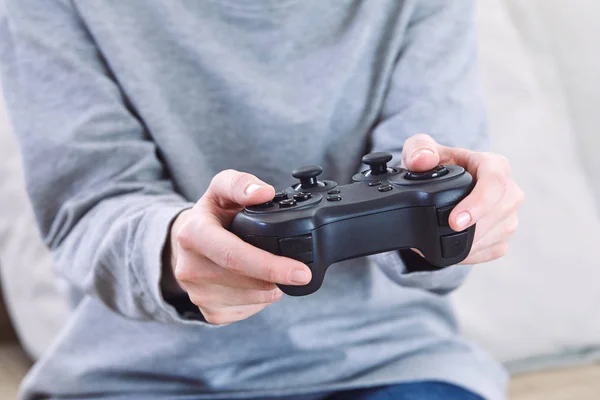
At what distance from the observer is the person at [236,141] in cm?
59

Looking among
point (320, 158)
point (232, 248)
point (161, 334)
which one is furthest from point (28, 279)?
point (232, 248)

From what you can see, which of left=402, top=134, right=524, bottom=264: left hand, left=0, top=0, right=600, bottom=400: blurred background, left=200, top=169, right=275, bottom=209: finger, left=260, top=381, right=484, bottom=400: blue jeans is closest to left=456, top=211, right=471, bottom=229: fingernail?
left=402, top=134, right=524, bottom=264: left hand

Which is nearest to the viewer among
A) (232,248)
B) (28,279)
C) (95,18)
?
(232,248)

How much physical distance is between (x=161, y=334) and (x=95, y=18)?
0.88 feet

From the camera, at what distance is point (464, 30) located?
0.66m

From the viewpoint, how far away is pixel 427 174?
432mm

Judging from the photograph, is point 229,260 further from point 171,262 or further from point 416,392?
point 416,392

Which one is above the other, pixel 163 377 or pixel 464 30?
pixel 464 30

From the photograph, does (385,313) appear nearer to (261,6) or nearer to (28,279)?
(261,6)

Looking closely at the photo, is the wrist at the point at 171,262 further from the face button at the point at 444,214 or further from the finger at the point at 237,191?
the face button at the point at 444,214

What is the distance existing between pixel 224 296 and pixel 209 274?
2cm

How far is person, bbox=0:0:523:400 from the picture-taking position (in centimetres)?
59

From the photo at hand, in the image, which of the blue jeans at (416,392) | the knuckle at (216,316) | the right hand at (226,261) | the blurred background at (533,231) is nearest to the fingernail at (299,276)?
the right hand at (226,261)

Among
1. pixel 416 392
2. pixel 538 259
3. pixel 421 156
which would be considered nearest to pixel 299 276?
pixel 421 156
